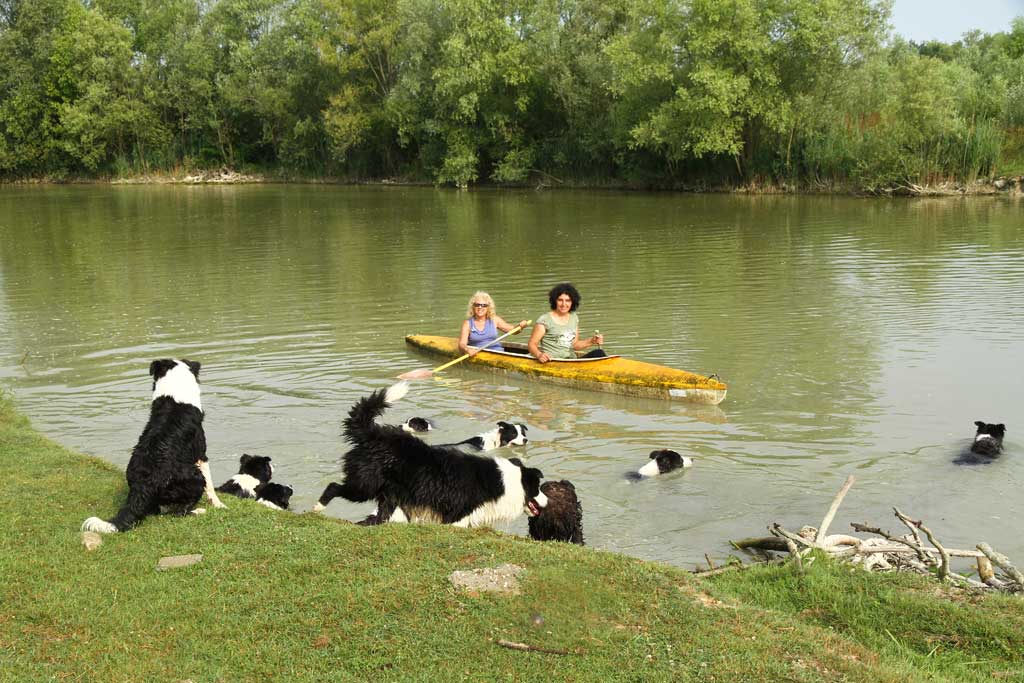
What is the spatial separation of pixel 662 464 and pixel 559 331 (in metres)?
4.17

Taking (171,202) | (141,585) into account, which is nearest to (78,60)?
(171,202)

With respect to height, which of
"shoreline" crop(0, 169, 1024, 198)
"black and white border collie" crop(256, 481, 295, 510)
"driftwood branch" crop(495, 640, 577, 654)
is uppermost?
"shoreline" crop(0, 169, 1024, 198)

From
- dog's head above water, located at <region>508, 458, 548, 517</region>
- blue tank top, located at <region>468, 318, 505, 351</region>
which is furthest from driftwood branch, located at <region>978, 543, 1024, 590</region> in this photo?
blue tank top, located at <region>468, 318, 505, 351</region>

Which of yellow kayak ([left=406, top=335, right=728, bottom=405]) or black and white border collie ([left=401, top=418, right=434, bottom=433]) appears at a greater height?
yellow kayak ([left=406, top=335, right=728, bottom=405])

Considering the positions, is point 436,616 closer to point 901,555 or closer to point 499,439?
point 901,555

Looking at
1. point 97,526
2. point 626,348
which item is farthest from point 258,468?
point 626,348

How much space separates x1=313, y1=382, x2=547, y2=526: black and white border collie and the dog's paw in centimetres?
154

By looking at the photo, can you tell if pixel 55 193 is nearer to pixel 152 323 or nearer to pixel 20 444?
pixel 152 323

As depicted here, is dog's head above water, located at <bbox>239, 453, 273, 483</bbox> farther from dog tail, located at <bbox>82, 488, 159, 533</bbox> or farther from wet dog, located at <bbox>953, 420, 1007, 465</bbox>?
wet dog, located at <bbox>953, 420, 1007, 465</bbox>

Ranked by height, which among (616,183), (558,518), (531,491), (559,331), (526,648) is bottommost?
(558,518)

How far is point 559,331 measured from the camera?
13344 mm

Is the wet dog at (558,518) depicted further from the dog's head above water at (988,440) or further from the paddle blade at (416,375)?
the paddle blade at (416,375)

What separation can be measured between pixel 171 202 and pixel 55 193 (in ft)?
46.0

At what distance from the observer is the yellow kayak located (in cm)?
1186
